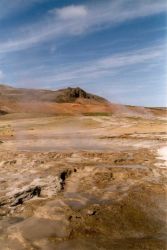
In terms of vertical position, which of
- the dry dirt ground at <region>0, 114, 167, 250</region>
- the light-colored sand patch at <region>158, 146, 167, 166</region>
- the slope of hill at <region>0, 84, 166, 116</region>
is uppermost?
the slope of hill at <region>0, 84, 166, 116</region>

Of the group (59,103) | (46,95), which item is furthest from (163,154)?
(46,95)

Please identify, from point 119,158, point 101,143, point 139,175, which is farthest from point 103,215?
point 101,143

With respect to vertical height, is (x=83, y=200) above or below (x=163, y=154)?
below

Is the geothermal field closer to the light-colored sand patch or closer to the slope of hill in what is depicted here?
the light-colored sand patch

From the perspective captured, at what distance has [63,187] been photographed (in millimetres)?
11234

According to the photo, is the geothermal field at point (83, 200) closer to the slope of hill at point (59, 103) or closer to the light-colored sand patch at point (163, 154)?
the light-colored sand patch at point (163, 154)

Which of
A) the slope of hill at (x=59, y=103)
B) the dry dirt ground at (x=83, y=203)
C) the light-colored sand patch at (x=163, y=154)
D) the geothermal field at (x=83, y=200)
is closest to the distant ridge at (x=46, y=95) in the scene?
the slope of hill at (x=59, y=103)

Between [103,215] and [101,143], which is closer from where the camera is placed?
[103,215]

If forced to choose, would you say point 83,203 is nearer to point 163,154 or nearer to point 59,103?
point 163,154

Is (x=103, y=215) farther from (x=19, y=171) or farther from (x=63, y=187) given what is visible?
(x=19, y=171)

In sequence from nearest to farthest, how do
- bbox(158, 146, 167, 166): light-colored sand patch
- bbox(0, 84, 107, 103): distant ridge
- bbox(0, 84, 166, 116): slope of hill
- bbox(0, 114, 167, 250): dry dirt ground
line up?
bbox(0, 114, 167, 250): dry dirt ground, bbox(158, 146, 167, 166): light-colored sand patch, bbox(0, 84, 166, 116): slope of hill, bbox(0, 84, 107, 103): distant ridge

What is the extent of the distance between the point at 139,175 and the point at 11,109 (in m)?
51.1

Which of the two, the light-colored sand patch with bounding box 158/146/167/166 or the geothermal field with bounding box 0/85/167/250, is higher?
the light-colored sand patch with bounding box 158/146/167/166

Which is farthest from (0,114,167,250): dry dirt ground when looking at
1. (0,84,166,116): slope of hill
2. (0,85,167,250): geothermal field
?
(0,84,166,116): slope of hill
